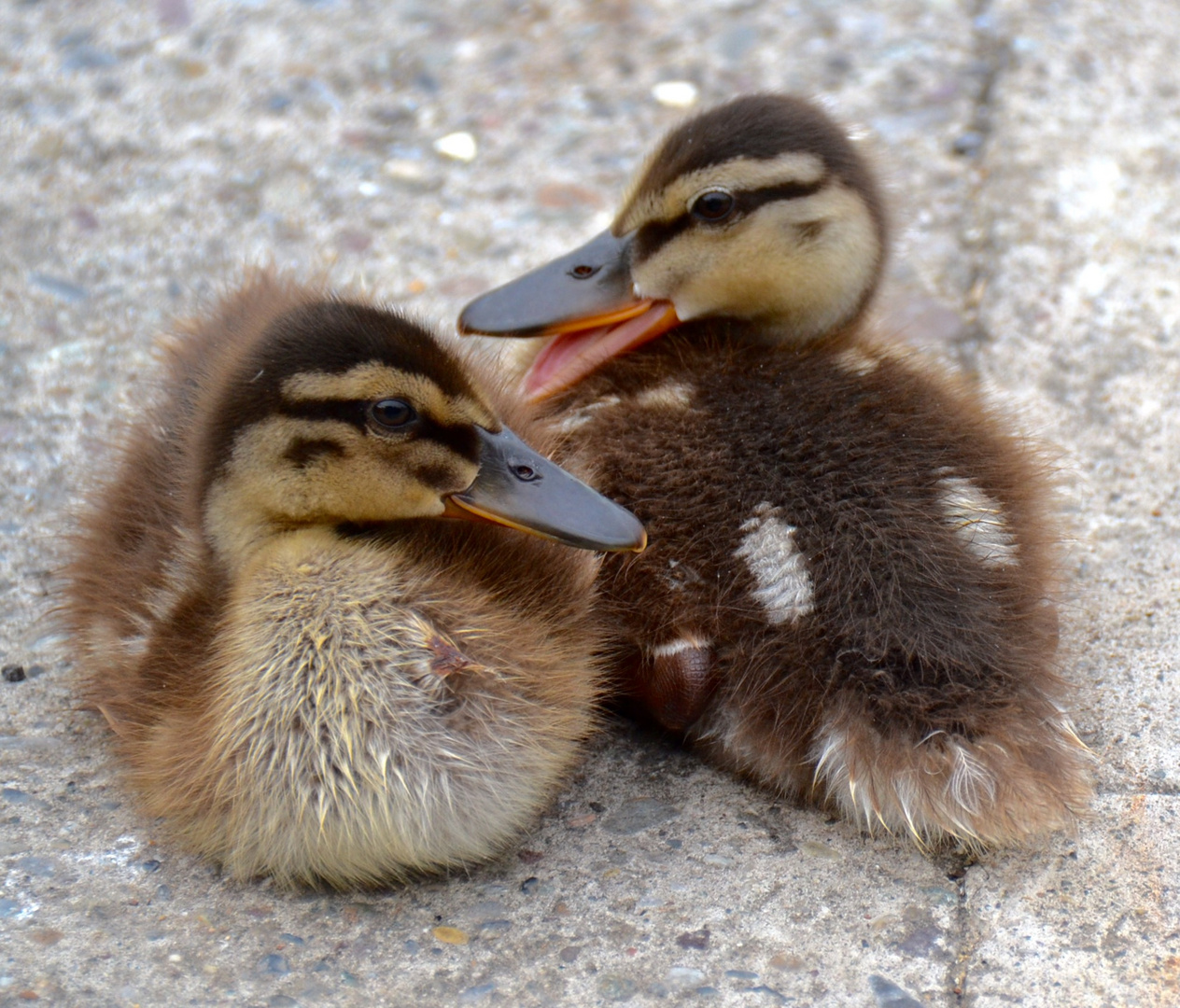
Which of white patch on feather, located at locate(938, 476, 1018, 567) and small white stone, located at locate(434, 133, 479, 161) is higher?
white patch on feather, located at locate(938, 476, 1018, 567)

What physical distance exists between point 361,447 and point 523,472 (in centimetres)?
23

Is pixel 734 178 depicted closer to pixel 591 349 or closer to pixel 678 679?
pixel 591 349

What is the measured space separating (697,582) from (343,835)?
621 millimetres

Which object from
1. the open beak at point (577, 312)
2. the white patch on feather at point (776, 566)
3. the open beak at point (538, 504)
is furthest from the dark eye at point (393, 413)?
the open beak at point (577, 312)

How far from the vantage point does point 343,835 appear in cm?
189

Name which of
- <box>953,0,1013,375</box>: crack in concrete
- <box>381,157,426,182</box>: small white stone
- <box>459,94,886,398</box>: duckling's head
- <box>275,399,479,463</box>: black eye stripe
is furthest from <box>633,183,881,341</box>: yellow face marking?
<box>381,157,426,182</box>: small white stone

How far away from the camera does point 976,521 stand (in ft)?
6.98

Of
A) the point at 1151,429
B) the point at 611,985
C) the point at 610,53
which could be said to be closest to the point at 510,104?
the point at 610,53

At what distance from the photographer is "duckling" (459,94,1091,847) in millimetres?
1986

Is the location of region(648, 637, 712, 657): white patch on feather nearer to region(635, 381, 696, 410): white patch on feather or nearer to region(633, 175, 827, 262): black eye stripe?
region(635, 381, 696, 410): white patch on feather

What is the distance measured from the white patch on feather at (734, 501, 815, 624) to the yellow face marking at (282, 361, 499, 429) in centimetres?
48

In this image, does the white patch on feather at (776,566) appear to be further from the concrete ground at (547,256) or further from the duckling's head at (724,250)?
the duckling's head at (724,250)

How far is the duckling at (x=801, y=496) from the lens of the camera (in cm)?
199

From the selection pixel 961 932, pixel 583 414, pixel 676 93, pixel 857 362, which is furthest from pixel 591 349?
pixel 676 93
